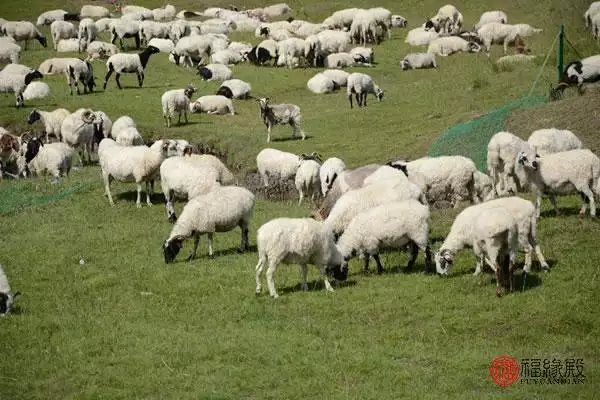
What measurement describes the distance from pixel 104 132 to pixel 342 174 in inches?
461

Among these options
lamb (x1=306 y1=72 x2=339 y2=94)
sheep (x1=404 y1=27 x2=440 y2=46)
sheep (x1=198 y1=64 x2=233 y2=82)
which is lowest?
lamb (x1=306 y1=72 x2=339 y2=94)

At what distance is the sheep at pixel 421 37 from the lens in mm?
47094

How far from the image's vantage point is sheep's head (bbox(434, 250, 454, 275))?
50.2 ft

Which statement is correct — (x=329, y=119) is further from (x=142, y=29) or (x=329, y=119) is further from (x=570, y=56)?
(x=142, y=29)

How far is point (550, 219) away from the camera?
1755 centimetres

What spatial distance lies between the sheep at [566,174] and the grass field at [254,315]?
1.81ft

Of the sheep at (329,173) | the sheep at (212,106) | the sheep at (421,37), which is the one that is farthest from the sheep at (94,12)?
the sheep at (329,173)

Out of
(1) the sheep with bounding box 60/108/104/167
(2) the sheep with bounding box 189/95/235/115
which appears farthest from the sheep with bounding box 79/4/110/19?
(1) the sheep with bounding box 60/108/104/167

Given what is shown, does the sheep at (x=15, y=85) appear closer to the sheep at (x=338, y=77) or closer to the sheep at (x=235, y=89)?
the sheep at (x=235, y=89)

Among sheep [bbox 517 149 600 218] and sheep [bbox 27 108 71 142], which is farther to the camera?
sheep [bbox 27 108 71 142]

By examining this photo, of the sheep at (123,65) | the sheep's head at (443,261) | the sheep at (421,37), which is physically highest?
the sheep at (421,37)

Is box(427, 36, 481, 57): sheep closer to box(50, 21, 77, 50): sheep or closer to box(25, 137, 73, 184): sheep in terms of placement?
box(50, 21, 77, 50): sheep

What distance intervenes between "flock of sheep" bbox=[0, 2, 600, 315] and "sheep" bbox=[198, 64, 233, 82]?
0.05 m

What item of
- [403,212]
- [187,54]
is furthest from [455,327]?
[187,54]
